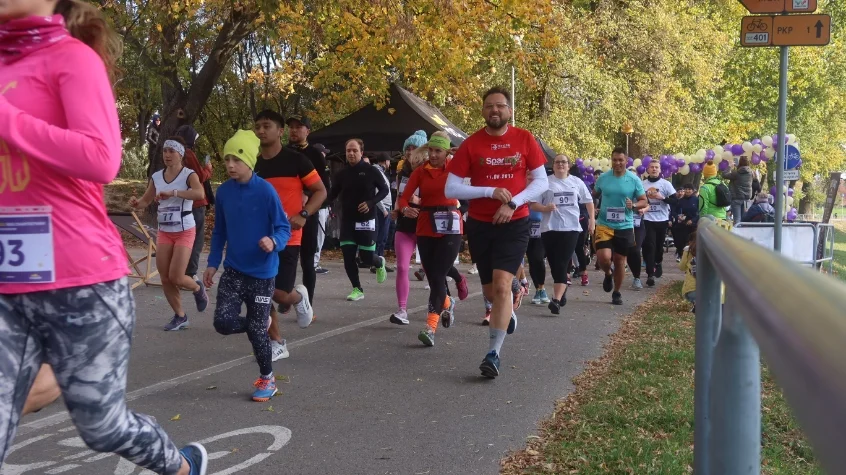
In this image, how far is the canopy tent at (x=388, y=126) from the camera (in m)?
19.2

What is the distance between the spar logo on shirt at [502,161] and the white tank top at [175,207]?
3.14 metres

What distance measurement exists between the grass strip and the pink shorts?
Answer: 380 centimetres

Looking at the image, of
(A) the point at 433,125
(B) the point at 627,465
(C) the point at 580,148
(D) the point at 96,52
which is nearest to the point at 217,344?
(B) the point at 627,465

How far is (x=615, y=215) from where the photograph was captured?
12.5m

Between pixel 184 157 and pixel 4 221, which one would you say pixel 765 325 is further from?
pixel 184 157

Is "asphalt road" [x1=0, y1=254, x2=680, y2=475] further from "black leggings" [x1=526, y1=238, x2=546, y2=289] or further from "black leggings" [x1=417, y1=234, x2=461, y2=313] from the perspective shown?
"black leggings" [x1=526, y1=238, x2=546, y2=289]

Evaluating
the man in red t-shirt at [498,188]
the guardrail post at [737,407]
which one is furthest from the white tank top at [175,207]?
the guardrail post at [737,407]

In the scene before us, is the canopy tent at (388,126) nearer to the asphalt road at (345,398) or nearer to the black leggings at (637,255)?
the black leggings at (637,255)

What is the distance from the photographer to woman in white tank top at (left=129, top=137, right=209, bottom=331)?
8812 mm

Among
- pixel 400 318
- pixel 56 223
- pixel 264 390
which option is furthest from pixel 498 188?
pixel 56 223

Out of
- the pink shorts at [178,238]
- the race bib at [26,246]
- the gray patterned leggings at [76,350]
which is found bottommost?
the pink shorts at [178,238]

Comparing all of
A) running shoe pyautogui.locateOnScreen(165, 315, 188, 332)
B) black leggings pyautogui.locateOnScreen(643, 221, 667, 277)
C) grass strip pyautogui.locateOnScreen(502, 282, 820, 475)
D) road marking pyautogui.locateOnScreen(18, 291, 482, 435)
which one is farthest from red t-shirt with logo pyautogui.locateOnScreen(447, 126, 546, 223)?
black leggings pyautogui.locateOnScreen(643, 221, 667, 277)

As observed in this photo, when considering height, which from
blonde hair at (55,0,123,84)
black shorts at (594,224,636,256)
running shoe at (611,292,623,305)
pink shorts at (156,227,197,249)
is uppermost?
blonde hair at (55,0,123,84)

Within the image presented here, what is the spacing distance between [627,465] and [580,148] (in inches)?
1000
